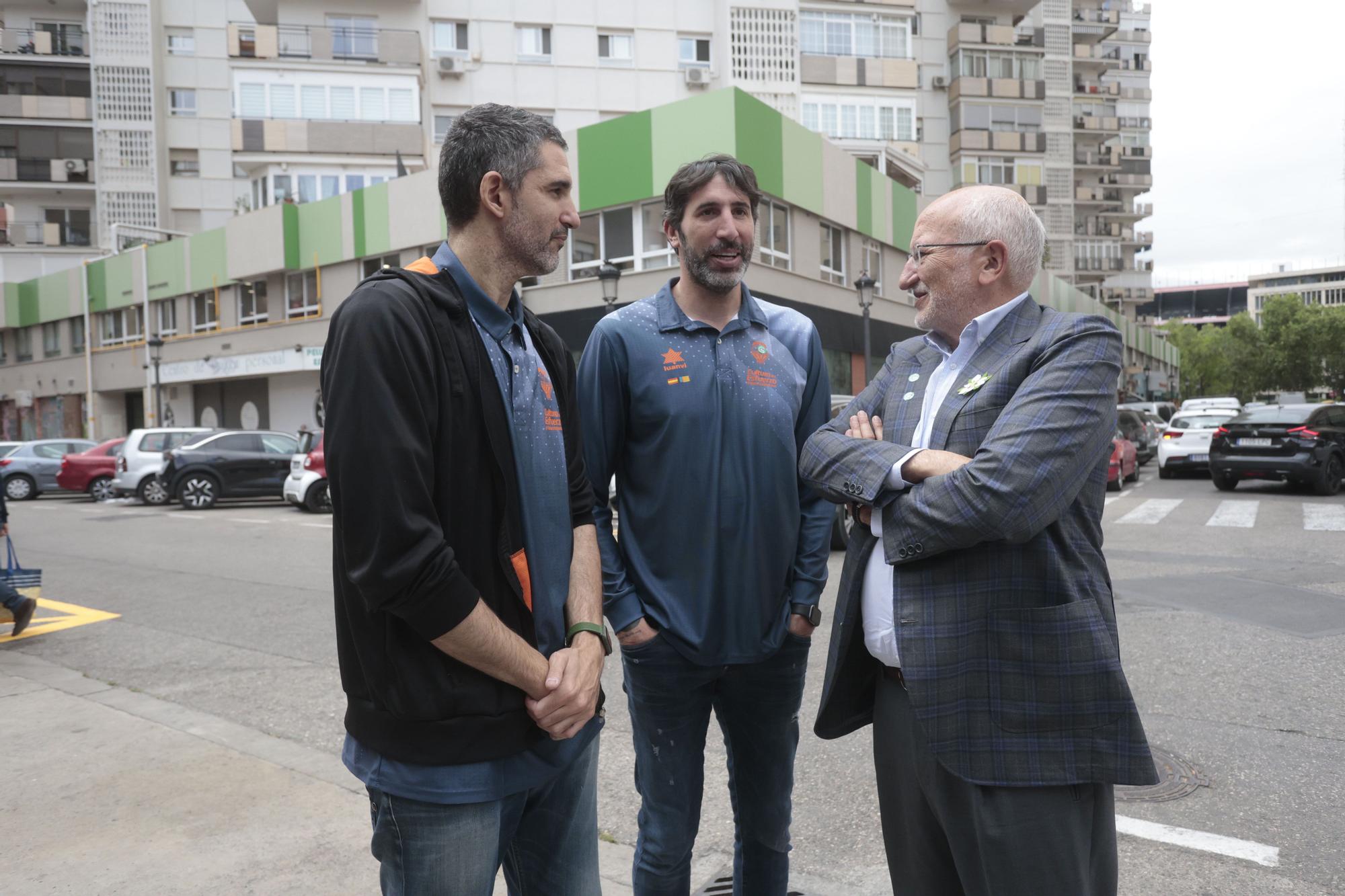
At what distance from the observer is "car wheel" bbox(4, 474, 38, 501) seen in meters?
24.0

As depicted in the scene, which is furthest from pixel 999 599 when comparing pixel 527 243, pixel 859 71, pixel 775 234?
pixel 859 71

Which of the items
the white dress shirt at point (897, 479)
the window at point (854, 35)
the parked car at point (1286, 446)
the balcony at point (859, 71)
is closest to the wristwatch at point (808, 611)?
the white dress shirt at point (897, 479)

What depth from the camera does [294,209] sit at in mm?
32531

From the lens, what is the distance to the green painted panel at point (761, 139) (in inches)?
889

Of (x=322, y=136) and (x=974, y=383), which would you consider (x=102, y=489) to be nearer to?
(x=322, y=136)

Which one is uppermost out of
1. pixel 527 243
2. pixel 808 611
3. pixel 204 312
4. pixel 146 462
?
pixel 204 312

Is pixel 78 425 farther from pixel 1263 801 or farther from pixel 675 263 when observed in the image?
pixel 1263 801

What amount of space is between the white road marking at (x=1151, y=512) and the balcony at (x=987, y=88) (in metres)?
34.0

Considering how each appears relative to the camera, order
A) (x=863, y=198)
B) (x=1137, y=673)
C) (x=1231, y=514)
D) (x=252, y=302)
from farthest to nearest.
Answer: (x=252, y=302), (x=863, y=198), (x=1231, y=514), (x=1137, y=673)

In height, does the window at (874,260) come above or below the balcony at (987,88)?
below

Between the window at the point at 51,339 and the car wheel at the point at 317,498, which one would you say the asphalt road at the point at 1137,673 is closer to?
the car wheel at the point at 317,498

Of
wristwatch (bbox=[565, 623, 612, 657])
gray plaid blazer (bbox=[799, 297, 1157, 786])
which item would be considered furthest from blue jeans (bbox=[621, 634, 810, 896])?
gray plaid blazer (bbox=[799, 297, 1157, 786])

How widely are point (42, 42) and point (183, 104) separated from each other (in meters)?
7.87

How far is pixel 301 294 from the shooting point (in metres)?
33.1
